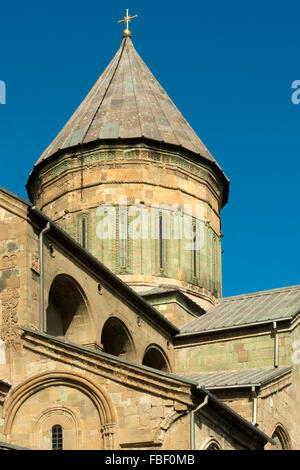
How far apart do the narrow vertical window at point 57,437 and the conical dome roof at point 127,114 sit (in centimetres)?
1564

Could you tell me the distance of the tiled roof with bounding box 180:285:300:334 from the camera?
31.5 metres

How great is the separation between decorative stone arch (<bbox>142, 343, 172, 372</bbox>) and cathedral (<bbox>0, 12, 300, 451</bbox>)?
0.15ft

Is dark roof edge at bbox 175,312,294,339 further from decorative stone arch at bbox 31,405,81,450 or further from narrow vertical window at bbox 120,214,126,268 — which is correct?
decorative stone arch at bbox 31,405,81,450

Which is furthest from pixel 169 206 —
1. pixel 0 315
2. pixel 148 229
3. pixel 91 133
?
pixel 0 315

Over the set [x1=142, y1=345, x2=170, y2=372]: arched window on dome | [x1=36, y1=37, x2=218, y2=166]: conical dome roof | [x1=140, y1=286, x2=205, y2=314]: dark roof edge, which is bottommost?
[x1=142, y1=345, x2=170, y2=372]: arched window on dome

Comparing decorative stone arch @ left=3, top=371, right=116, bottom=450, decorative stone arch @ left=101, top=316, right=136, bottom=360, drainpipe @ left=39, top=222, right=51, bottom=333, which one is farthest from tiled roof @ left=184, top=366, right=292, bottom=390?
decorative stone arch @ left=3, top=371, right=116, bottom=450

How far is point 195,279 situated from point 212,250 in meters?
1.88

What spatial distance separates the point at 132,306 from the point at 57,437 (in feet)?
28.7

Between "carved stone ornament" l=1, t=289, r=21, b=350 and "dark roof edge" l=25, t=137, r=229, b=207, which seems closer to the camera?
"carved stone ornament" l=1, t=289, r=21, b=350

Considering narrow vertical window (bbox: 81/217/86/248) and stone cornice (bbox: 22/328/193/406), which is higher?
narrow vertical window (bbox: 81/217/86/248)

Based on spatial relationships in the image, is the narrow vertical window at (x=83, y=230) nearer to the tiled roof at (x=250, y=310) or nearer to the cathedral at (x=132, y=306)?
the cathedral at (x=132, y=306)

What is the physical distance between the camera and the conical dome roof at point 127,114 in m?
35.6

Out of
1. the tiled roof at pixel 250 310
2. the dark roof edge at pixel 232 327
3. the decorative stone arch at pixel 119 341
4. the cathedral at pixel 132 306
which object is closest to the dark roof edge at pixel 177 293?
the cathedral at pixel 132 306
